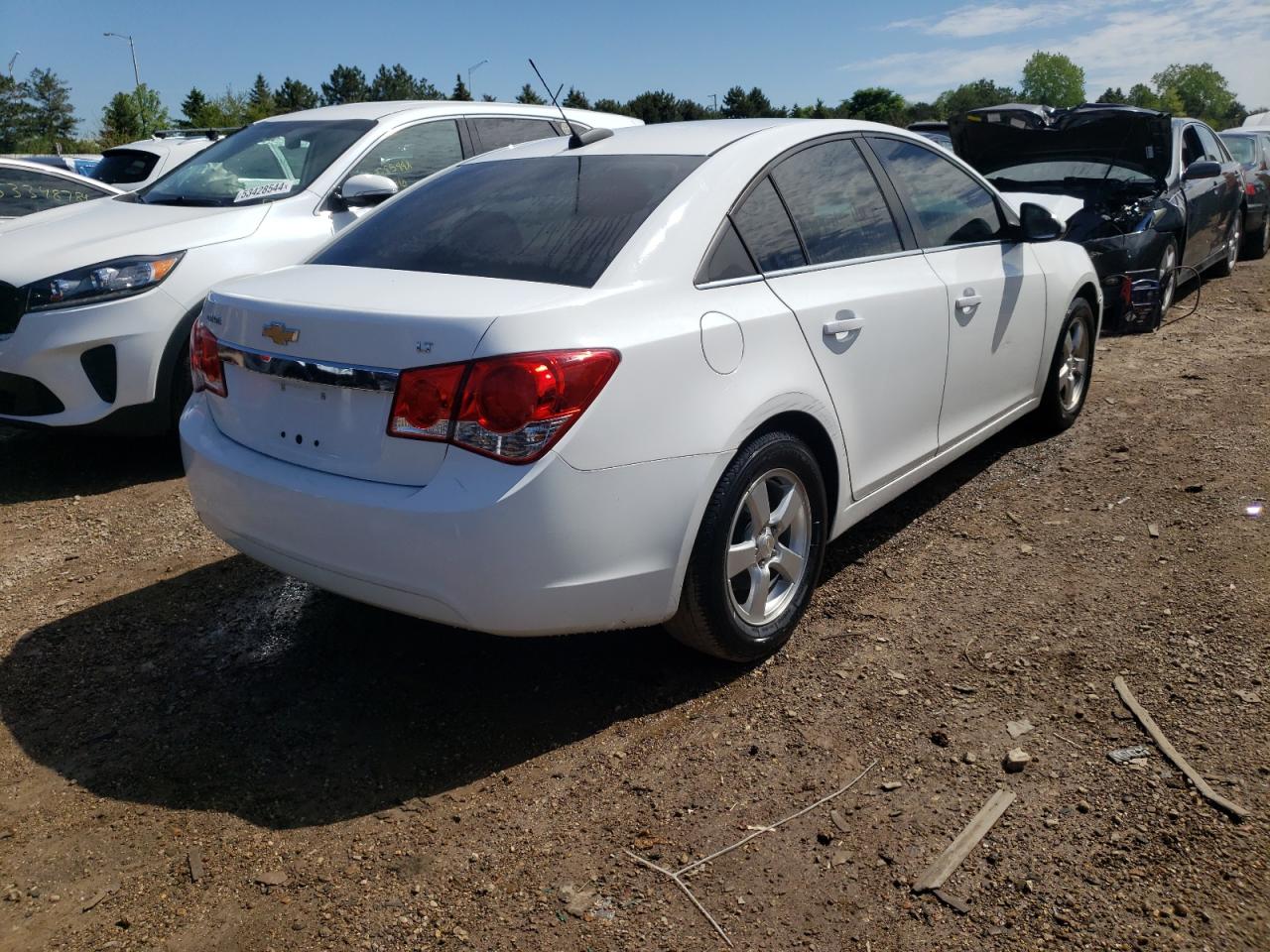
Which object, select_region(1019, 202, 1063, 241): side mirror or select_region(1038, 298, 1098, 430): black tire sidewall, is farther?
select_region(1038, 298, 1098, 430): black tire sidewall

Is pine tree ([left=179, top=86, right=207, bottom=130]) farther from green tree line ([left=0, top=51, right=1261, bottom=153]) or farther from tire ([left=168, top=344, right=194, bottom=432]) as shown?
tire ([left=168, top=344, right=194, bottom=432])

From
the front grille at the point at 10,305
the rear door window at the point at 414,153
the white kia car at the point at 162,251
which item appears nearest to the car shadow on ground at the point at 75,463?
the white kia car at the point at 162,251

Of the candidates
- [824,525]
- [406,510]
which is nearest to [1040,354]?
[824,525]

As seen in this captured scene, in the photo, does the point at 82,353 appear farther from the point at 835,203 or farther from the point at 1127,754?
the point at 1127,754

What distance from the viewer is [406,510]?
8.72 feet

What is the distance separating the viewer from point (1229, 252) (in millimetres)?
11180

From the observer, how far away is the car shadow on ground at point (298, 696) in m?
2.87

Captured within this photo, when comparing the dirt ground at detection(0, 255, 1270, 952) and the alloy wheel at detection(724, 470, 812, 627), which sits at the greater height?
the alloy wheel at detection(724, 470, 812, 627)

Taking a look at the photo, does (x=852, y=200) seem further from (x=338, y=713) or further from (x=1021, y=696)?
(x=338, y=713)

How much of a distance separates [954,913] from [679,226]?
1937 millimetres

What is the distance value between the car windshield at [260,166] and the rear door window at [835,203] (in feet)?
10.9

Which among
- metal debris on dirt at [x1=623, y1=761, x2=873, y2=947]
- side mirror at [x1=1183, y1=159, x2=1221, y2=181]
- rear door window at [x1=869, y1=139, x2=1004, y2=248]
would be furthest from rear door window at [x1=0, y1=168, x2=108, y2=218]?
side mirror at [x1=1183, y1=159, x2=1221, y2=181]

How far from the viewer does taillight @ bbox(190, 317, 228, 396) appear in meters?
3.23

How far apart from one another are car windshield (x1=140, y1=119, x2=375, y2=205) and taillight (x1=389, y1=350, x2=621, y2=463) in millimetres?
3690
